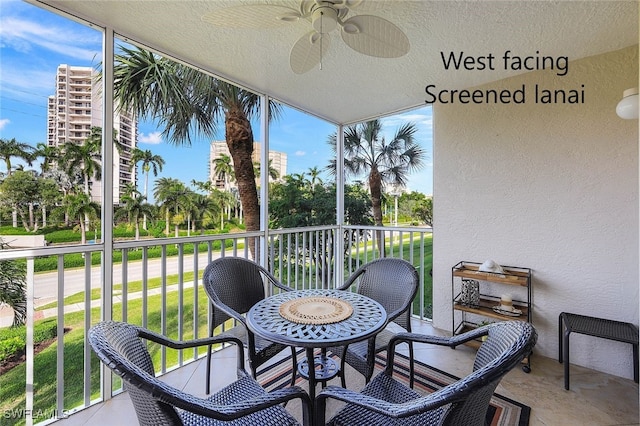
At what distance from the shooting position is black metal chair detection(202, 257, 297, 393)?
6.23 feet

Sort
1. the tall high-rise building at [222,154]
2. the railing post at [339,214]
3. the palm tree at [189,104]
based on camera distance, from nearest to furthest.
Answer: the palm tree at [189,104], the tall high-rise building at [222,154], the railing post at [339,214]

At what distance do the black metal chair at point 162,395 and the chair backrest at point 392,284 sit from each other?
108cm

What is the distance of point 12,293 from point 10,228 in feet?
1.35

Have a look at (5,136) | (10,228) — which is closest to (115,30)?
(5,136)

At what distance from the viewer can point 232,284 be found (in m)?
2.25

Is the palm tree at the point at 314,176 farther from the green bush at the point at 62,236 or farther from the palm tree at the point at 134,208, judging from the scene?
the green bush at the point at 62,236

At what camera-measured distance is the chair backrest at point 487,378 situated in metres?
0.86

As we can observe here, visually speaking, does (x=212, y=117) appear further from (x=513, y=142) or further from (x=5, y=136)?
(x=513, y=142)

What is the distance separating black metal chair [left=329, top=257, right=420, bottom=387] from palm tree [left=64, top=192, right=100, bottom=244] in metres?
1.95

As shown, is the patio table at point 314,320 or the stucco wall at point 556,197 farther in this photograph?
the stucco wall at point 556,197

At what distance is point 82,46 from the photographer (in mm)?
1975

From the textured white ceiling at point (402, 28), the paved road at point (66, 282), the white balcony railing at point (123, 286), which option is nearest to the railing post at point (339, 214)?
the white balcony railing at point (123, 286)

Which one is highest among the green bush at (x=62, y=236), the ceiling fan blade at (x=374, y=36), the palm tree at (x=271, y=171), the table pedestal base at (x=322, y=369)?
the ceiling fan blade at (x=374, y=36)

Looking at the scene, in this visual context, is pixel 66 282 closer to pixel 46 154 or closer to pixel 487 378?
pixel 46 154
